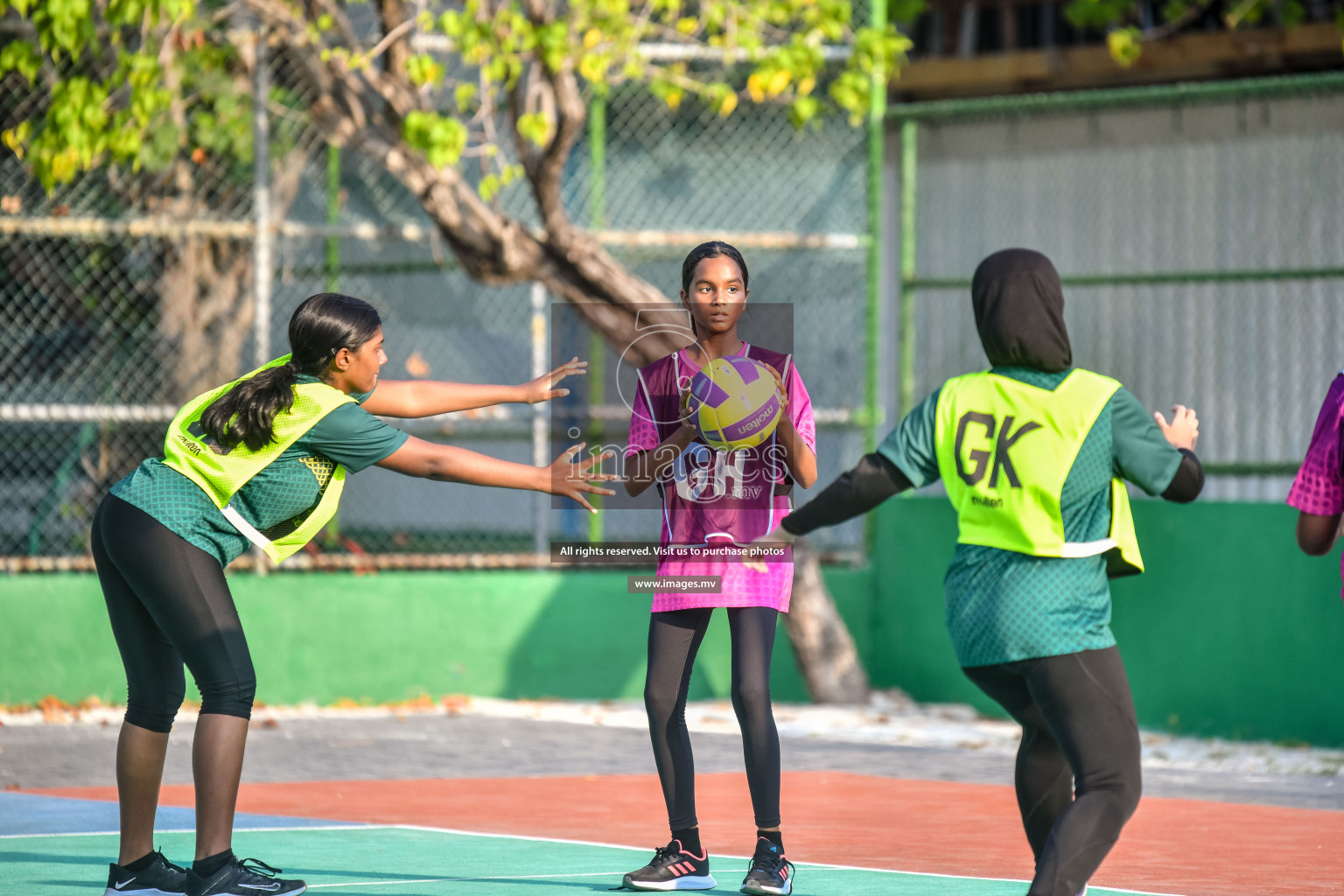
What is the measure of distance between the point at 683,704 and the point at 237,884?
1430 mm

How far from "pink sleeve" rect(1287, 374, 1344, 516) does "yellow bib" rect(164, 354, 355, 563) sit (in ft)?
8.82

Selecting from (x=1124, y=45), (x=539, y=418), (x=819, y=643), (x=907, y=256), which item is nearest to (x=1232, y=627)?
(x=819, y=643)

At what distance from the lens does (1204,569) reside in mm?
10469

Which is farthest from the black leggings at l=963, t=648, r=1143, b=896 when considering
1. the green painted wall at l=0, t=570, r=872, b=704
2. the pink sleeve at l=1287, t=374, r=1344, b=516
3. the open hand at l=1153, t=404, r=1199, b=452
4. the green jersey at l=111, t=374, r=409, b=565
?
the green painted wall at l=0, t=570, r=872, b=704

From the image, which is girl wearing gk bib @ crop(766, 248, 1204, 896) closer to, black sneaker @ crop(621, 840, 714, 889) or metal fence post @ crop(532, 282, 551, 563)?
black sneaker @ crop(621, 840, 714, 889)

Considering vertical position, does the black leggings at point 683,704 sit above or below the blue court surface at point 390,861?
above

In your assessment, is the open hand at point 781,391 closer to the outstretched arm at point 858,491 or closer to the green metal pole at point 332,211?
the outstretched arm at point 858,491

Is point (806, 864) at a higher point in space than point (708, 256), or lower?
lower

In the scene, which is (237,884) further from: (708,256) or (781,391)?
(708,256)

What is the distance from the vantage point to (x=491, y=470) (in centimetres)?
525

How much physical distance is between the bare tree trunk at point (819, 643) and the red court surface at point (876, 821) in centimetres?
273

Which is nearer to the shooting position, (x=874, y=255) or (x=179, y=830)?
(x=179, y=830)

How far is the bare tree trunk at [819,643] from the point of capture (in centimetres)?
1133

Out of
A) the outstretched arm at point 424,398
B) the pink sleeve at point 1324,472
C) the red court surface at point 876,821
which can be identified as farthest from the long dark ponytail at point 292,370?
the pink sleeve at point 1324,472
